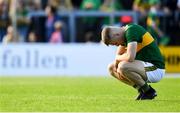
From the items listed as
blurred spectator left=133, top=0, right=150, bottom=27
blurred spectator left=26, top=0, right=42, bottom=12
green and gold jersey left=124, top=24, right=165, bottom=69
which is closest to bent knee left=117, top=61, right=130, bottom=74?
green and gold jersey left=124, top=24, right=165, bottom=69

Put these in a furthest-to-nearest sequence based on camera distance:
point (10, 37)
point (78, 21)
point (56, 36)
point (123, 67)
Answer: point (78, 21), point (56, 36), point (10, 37), point (123, 67)

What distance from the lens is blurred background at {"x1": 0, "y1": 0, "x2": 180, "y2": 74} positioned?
26.6m

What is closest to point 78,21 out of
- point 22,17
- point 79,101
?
point 22,17

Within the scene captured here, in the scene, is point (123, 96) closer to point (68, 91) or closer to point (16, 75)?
point (68, 91)

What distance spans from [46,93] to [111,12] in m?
10.8

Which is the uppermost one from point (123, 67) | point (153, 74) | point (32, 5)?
point (123, 67)

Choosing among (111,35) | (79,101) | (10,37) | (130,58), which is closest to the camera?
(111,35)

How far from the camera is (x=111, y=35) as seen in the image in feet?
42.4

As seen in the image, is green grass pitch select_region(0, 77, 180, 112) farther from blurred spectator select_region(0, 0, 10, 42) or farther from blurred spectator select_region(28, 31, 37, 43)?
blurred spectator select_region(0, 0, 10, 42)

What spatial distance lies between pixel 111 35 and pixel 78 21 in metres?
14.1

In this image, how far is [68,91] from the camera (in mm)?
16938

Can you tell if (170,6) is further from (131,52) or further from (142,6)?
(131,52)

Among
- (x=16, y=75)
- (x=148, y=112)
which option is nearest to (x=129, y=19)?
(x=16, y=75)

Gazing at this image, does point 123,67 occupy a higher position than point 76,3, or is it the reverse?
point 123,67
